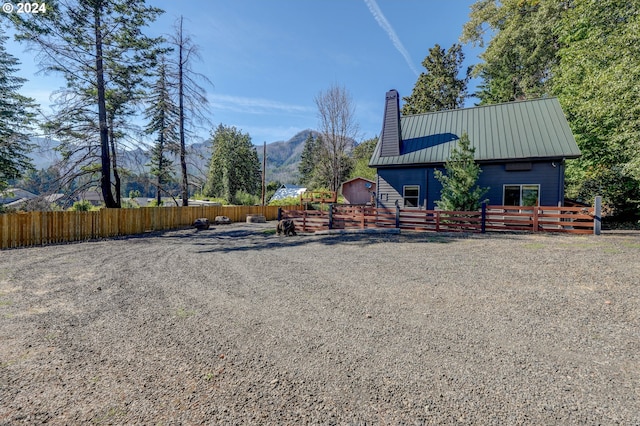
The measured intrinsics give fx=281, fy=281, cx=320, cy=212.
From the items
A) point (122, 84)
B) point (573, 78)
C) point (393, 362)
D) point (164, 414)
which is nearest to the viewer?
point (164, 414)

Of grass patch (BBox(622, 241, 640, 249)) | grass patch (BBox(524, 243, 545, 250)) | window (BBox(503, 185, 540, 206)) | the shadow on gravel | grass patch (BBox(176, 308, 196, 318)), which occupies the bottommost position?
grass patch (BBox(176, 308, 196, 318))

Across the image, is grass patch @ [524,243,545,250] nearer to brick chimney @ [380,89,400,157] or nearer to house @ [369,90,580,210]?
house @ [369,90,580,210]

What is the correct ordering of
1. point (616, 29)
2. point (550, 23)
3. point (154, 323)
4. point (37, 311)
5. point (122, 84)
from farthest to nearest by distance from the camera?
point (550, 23), point (122, 84), point (616, 29), point (37, 311), point (154, 323)

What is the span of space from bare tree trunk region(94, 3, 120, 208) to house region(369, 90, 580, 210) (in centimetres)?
1370

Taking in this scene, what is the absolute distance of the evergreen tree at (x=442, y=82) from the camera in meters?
31.2

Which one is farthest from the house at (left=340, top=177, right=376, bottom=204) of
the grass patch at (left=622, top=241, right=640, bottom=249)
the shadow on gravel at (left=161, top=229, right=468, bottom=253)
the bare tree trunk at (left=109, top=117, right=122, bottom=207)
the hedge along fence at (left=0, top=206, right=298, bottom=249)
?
the grass patch at (left=622, top=241, right=640, bottom=249)

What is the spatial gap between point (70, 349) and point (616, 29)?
19260 mm

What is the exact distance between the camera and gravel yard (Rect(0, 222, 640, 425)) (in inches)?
88.9

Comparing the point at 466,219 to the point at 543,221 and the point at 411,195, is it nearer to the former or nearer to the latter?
the point at 543,221

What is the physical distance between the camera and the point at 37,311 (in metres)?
4.24

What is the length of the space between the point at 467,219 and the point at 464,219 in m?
0.11

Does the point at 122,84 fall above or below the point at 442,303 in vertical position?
above

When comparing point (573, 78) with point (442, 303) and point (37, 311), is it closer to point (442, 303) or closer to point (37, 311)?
point (442, 303)

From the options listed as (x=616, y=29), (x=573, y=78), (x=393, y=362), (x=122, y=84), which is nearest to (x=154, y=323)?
(x=393, y=362)
